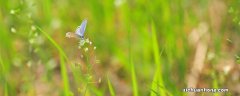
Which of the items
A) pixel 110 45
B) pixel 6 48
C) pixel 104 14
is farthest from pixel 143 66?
pixel 6 48

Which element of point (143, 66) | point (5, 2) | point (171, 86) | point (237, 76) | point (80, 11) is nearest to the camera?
point (171, 86)

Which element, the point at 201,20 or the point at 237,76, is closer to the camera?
the point at 237,76

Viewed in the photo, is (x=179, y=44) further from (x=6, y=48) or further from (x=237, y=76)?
(x=6, y=48)

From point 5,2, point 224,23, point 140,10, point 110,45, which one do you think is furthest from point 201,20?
point 5,2

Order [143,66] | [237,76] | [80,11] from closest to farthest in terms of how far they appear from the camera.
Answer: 1. [237,76]
2. [143,66]
3. [80,11]

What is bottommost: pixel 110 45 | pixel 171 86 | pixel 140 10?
pixel 171 86

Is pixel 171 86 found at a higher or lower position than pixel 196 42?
lower
